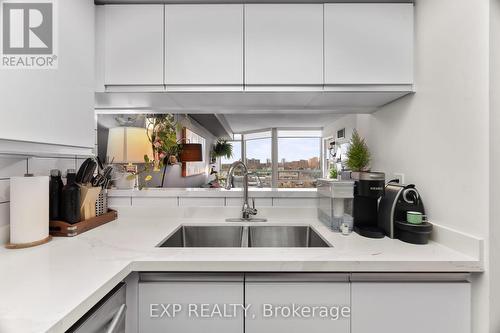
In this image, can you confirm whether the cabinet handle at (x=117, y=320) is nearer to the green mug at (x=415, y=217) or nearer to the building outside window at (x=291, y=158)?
the green mug at (x=415, y=217)

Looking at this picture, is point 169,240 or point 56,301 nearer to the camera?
point 56,301

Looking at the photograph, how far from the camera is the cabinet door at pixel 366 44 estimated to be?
1164mm

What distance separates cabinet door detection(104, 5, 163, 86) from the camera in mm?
1171

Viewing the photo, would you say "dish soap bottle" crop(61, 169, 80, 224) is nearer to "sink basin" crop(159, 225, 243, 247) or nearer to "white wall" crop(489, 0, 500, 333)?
"sink basin" crop(159, 225, 243, 247)

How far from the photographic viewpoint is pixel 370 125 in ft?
5.40

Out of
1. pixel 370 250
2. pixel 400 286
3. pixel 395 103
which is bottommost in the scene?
pixel 400 286

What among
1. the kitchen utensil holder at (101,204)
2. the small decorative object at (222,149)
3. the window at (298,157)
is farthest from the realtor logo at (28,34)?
the small decorative object at (222,149)

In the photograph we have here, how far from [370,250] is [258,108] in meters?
1.01

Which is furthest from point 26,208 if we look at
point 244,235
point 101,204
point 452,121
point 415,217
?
point 452,121

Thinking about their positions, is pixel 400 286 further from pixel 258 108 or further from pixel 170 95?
pixel 170 95

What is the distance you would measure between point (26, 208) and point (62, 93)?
500 mm

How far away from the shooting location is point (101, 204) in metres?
1.36

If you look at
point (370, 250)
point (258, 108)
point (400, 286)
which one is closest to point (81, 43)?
point (258, 108)

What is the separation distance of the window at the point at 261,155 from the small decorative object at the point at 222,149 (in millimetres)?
501
